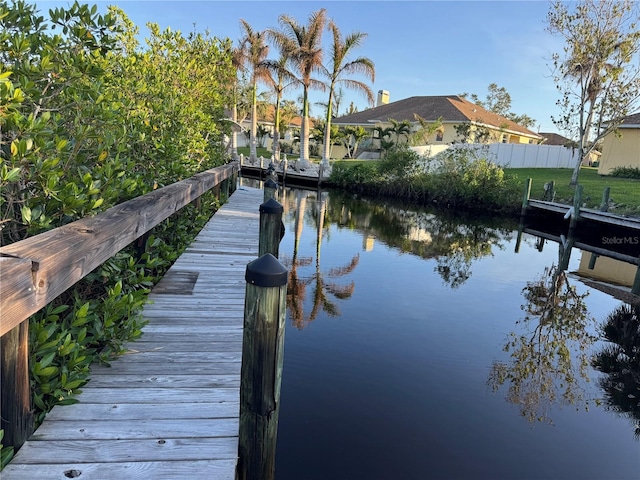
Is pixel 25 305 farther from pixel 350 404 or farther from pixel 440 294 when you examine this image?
pixel 440 294

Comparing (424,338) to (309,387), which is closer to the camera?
(309,387)

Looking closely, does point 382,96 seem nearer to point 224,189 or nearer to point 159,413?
point 224,189

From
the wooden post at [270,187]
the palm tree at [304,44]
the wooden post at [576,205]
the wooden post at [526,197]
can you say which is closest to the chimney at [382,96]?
the palm tree at [304,44]

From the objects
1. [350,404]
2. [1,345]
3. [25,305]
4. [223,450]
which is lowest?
[350,404]

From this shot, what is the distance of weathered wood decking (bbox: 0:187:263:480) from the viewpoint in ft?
6.94

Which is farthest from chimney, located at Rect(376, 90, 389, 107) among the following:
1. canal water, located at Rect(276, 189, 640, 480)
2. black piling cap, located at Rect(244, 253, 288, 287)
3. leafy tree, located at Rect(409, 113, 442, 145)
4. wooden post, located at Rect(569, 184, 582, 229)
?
black piling cap, located at Rect(244, 253, 288, 287)

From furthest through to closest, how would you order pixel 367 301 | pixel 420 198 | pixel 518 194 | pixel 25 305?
pixel 420 198 → pixel 518 194 → pixel 367 301 → pixel 25 305

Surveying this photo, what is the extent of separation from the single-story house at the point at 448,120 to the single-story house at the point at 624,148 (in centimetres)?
920

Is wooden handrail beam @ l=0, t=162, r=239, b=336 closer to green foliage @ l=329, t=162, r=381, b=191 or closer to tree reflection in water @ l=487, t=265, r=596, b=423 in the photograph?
tree reflection in water @ l=487, t=265, r=596, b=423

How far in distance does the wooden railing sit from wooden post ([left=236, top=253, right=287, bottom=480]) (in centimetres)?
84

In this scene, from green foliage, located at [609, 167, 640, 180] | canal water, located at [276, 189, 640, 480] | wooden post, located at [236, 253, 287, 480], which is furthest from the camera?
green foliage, located at [609, 167, 640, 180]

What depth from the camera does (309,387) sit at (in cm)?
471

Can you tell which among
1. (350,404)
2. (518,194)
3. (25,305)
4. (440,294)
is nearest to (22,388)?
(25,305)

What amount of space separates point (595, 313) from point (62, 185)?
27.7ft
